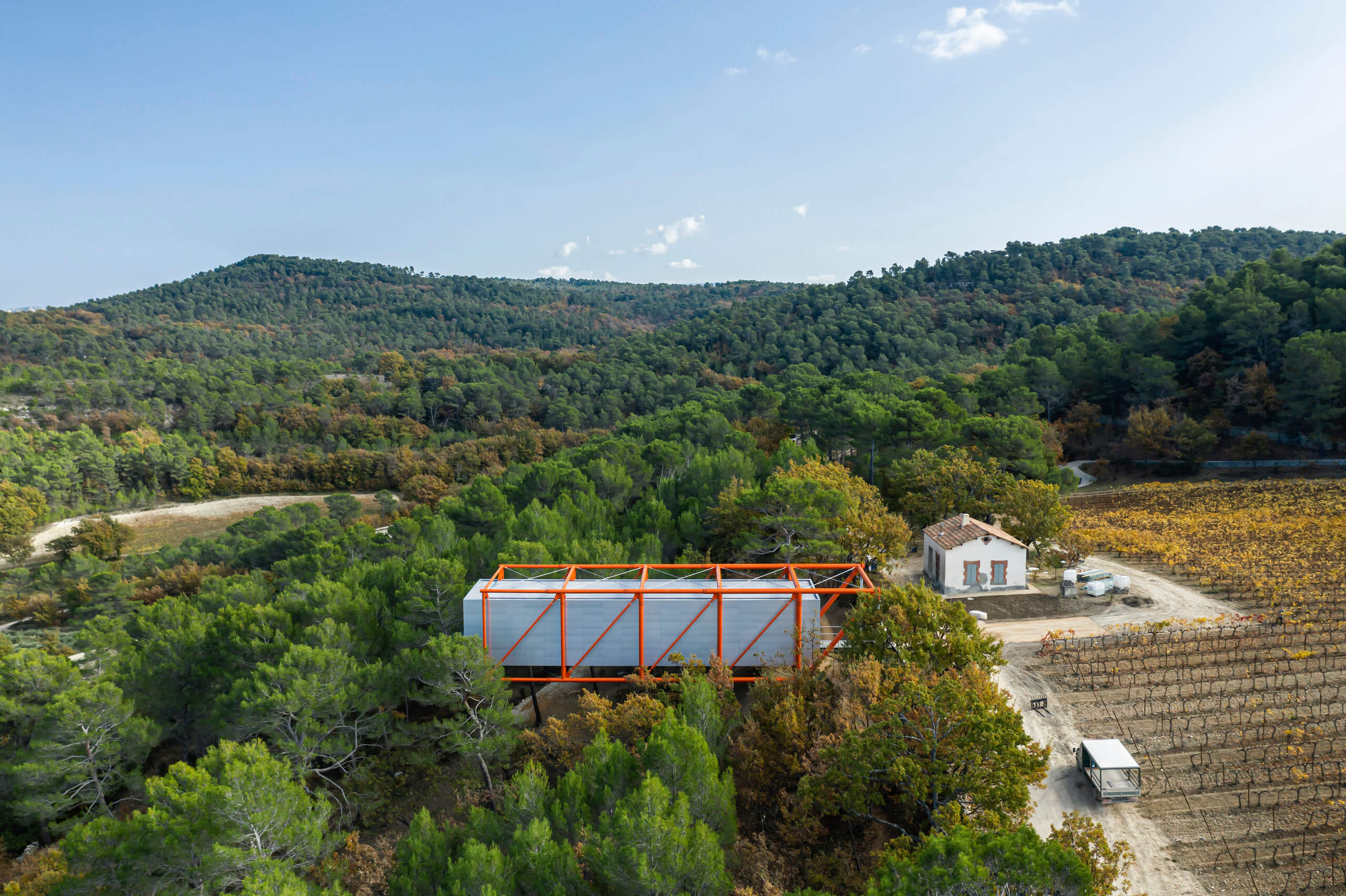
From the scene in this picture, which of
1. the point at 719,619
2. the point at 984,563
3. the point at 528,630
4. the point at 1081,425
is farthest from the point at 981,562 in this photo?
the point at 1081,425

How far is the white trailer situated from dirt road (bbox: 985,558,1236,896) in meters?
0.24

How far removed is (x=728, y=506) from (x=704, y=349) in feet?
270

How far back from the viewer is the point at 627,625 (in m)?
21.9

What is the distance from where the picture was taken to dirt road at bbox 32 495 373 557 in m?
70.0

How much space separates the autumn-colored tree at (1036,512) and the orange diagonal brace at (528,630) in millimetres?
21139

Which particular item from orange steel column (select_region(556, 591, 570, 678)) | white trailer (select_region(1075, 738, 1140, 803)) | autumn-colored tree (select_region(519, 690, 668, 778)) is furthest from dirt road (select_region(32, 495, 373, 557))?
white trailer (select_region(1075, 738, 1140, 803))

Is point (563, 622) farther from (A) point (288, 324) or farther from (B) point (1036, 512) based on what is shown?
(A) point (288, 324)

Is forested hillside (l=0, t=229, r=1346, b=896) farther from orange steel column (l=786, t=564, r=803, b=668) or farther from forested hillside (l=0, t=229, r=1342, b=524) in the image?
orange steel column (l=786, t=564, r=803, b=668)

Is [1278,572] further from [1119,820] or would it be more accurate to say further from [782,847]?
[782,847]

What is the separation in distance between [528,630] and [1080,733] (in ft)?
52.5

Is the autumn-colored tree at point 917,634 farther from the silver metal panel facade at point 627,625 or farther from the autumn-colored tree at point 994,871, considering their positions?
the autumn-colored tree at point 994,871

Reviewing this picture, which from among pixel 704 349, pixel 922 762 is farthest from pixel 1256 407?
pixel 704 349

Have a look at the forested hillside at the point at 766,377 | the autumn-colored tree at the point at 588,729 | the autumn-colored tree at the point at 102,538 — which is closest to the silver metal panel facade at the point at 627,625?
the autumn-colored tree at the point at 588,729

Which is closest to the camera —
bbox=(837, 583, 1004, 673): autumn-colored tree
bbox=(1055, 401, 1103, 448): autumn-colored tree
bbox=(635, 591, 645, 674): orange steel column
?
bbox=(837, 583, 1004, 673): autumn-colored tree
